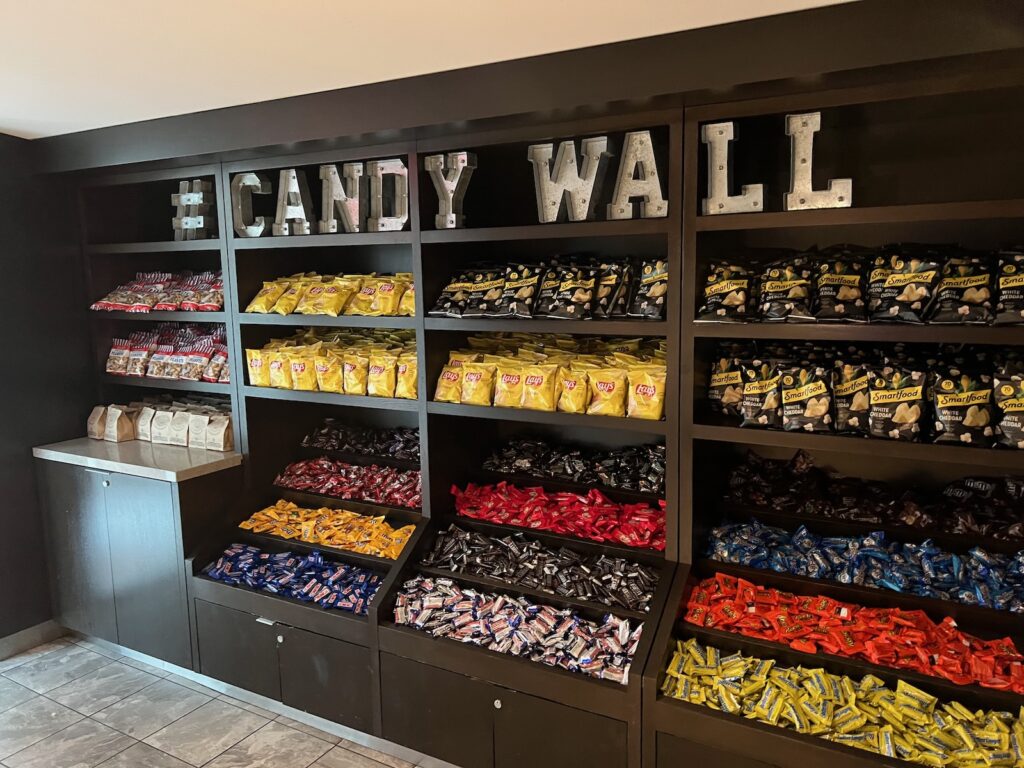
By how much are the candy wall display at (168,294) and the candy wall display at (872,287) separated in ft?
8.06

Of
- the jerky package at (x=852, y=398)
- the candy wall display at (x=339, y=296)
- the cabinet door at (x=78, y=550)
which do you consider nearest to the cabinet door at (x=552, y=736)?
the jerky package at (x=852, y=398)

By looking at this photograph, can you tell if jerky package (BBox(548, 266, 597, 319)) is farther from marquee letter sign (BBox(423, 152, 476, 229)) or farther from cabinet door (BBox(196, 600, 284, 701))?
cabinet door (BBox(196, 600, 284, 701))

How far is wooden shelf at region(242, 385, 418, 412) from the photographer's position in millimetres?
3051

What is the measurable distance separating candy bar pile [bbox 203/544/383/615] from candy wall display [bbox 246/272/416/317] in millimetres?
1108

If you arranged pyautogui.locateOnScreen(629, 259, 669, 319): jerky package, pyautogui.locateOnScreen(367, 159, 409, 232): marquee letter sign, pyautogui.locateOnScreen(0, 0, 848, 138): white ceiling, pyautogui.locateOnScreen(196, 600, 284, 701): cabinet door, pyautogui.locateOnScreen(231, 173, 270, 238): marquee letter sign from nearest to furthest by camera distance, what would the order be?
pyautogui.locateOnScreen(0, 0, 848, 138): white ceiling, pyautogui.locateOnScreen(629, 259, 669, 319): jerky package, pyautogui.locateOnScreen(367, 159, 409, 232): marquee letter sign, pyautogui.locateOnScreen(196, 600, 284, 701): cabinet door, pyautogui.locateOnScreen(231, 173, 270, 238): marquee letter sign

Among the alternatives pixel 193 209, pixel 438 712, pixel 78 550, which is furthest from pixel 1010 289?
pixel 78 550

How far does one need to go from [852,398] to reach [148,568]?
10.3 ft

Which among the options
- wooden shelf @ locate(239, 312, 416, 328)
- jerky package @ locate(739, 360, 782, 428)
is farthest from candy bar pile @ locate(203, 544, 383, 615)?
jerky package @ locate(739, 360, 782, 428)

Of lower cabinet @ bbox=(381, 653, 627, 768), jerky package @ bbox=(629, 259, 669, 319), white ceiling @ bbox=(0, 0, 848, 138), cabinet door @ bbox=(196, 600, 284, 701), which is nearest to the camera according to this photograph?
white ceiling @ bbox=(0, 0, 848, 138)

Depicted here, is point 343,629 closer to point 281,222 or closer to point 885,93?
point 281,222

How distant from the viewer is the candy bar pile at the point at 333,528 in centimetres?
312

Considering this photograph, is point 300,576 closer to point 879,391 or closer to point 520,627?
point 520,627

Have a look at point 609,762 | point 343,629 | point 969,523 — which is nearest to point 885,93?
point 969,523

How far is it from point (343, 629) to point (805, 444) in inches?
73.8
